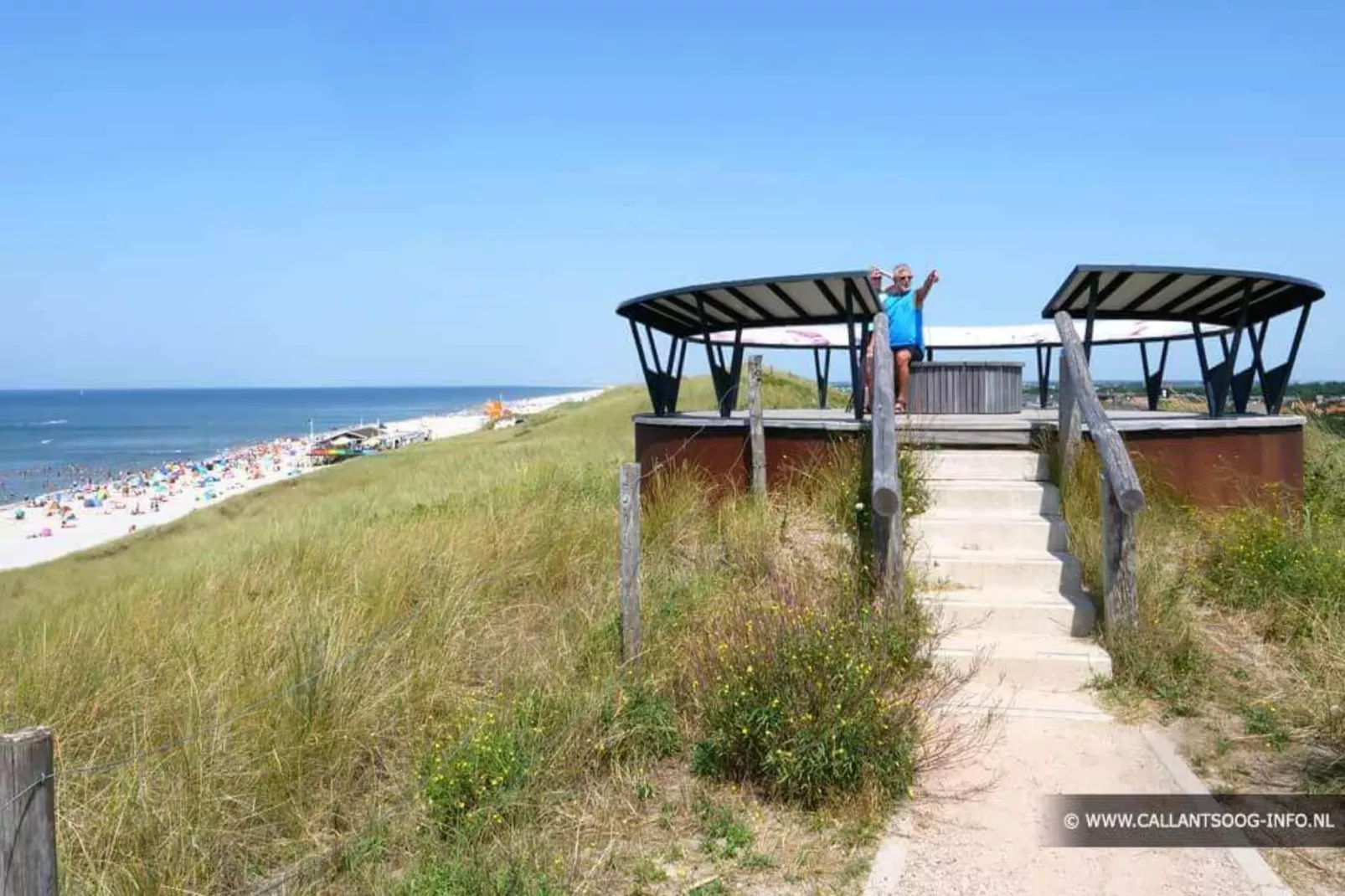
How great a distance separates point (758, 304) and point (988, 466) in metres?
3.57

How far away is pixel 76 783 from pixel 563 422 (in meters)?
29.3

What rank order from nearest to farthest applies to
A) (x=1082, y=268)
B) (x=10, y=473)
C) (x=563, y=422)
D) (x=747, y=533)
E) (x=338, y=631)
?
1. (x=338, y=631)
2. (x=747, y=533)
3. (x=1082, y=268)
4. (x=563, y=422)
5. (x=10, y=473)

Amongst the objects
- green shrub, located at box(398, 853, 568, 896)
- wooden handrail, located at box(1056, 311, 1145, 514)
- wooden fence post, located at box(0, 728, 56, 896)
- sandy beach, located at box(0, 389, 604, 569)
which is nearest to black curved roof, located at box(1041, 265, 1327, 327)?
wooden handrail, located at box(1056, 311, 1145, 514)

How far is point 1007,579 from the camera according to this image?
717 cm

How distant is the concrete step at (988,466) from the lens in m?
8.74

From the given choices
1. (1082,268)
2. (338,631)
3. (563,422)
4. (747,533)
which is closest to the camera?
(338,631)

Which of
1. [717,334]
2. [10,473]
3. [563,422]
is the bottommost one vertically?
[10,473]

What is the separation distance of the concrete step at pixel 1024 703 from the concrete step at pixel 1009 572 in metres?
1.18

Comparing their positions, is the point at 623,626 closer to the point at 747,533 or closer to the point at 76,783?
the point at 747,533

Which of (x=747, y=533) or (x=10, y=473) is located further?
(x=10, y=473)

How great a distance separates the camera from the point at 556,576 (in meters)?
7.86

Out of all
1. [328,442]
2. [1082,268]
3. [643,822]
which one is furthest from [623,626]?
[328,442]

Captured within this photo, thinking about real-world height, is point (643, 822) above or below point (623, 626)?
below

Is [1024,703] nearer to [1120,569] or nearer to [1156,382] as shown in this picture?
[1120,569]
